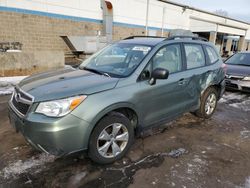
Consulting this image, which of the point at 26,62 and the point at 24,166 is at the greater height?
the point at 26,62

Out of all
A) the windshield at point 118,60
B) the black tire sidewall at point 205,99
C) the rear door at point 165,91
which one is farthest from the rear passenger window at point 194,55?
the windshield at point 118,60

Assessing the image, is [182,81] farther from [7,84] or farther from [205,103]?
[7,84]

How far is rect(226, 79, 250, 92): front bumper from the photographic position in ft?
23.2

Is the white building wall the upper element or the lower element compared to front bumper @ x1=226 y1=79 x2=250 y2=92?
upper

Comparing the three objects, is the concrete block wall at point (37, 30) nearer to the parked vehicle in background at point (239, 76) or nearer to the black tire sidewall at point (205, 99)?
the parked vehicle in background at point (239, 76)

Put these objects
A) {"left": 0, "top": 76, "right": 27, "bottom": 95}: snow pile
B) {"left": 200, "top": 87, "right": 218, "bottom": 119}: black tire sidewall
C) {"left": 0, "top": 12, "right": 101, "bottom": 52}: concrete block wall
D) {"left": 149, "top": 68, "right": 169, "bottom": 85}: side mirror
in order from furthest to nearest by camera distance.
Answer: {"left": 0, "top": 12, "right": 101, "bottom": 52}: concrete block wall
{"left": 0, "top": 76, "right": 27, "bottom": 95}: snow pile
{"left": 200, "top": 87, "right": 218, "bottom": 119}: black tire sidewall
{"left": 149, "top": 68, "right": 169, "bottom": 85}: side mirror

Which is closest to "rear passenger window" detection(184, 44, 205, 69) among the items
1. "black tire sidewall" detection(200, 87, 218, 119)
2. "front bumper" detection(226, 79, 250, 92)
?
"black tire sidewall" detection(200, 87, 218, 119)

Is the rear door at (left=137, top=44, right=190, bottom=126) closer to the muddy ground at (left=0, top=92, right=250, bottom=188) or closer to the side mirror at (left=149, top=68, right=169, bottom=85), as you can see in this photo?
the side mirror at (left=149, top=68, right=169, bottom=85)

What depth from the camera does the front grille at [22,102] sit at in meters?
2.56

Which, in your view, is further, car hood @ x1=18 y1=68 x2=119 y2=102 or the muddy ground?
the muddy ground

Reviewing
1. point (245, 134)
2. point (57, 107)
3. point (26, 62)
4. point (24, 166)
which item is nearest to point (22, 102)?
point (57, 107)

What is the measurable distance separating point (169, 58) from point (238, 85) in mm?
4704

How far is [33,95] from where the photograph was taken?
2.55 meters

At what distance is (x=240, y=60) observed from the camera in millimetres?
8289
